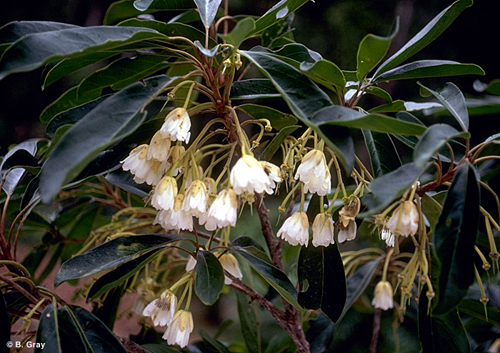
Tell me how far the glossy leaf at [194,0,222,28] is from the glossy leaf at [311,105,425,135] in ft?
1.06

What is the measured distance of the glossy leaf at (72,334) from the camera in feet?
2.01

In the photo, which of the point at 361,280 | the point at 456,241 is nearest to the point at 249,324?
the point at 361,280

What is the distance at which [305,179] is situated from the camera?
560mm

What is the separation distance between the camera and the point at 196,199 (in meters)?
0.56

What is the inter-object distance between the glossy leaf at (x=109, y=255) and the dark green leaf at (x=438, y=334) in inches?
16.0

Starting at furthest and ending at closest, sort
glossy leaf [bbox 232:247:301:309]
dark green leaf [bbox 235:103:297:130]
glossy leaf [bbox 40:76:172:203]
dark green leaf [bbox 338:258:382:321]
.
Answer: dark green leaf [bbox 338:258:382:321]
dark green leaf [bbox 235:103:297:130]
glossy leaf [bbox 232:247:301:309]
glossy leaf [bbox 40:76:172:203]

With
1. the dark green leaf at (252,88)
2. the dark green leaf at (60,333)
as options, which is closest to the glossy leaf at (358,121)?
the dark green leaf at (252,88)

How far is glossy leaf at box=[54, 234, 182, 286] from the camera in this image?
0.61 m

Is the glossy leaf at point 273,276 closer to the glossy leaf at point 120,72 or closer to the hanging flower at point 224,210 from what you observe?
the hanging flower at point 224,210

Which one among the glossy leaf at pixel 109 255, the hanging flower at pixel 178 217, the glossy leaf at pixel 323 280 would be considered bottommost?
the glossy leaf at pixel 323 280

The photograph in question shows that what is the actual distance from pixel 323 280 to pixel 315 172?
21 centimetres

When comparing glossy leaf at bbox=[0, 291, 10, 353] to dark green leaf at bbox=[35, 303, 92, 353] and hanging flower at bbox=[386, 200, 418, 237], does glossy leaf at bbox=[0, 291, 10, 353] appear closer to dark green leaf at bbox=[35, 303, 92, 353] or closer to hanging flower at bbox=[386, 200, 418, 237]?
dark green leaf at bbox=[35, 303, 92, 353]

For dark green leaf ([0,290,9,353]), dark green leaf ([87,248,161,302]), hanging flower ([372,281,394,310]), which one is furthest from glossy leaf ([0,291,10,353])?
hanging flower ([372,281,394,310])

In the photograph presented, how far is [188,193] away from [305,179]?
159 mm
